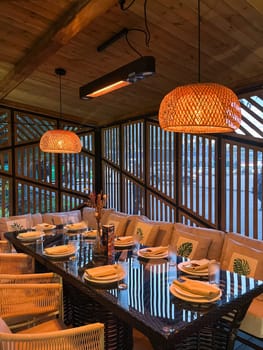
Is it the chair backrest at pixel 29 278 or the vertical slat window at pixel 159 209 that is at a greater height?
the vertical slat window at pixel 159 209

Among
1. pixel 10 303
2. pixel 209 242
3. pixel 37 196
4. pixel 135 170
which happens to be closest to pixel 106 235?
pixel 10 303

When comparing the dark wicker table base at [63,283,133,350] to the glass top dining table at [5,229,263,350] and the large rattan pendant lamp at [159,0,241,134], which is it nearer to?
the glass top dining table at [5,229,263,350]

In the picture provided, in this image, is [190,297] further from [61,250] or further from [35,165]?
[35,165]

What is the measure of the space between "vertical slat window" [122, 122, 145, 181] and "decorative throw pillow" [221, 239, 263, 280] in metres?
3.29

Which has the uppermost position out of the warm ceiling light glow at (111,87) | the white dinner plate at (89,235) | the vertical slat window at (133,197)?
the warm ceiling light glow at (111,87)

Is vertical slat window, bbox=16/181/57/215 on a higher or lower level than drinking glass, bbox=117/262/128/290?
higher

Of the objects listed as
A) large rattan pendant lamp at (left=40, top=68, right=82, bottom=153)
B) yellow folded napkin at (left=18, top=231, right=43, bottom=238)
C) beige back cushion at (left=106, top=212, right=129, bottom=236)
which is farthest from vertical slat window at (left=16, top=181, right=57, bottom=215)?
yellow folded napkin at (left=18, top=231, right=43, bottom=238)

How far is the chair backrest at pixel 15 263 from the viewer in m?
2.97

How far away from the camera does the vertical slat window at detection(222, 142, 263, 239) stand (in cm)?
397

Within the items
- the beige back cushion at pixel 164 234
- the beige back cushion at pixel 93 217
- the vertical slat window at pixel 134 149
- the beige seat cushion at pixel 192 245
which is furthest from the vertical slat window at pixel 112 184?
the beige seat cushion at pixel 192 245

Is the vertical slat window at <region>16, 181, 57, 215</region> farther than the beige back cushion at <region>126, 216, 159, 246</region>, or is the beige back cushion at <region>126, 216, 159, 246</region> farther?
the vertical slat window at <region>16, 181, 57, 215</region>

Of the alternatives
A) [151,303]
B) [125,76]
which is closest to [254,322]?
[151,303]

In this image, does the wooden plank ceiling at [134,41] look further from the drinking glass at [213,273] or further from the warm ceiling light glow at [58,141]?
the drinking glass at [213,273]

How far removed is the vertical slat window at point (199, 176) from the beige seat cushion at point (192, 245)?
1.44 meters
